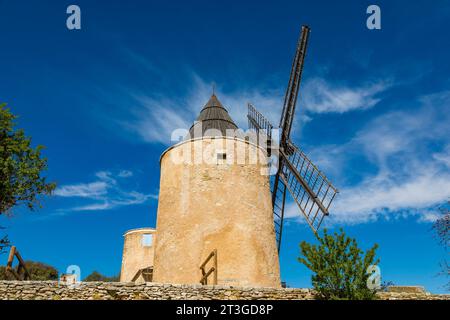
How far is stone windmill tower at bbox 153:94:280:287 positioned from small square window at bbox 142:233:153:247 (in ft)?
28.0

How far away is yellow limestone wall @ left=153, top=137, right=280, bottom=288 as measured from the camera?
12.1 meters

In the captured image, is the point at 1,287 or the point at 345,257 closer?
the point at 1,287

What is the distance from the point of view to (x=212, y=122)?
16.0 metres

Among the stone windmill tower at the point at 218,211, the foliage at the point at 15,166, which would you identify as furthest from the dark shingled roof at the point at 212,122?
the foliage at the point at 15,166

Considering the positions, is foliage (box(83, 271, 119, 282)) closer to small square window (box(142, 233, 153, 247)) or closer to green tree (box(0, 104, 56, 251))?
small square window (box(142, 233, 153, 247))

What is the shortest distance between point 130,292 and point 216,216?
181 inches

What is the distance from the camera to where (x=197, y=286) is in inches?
352

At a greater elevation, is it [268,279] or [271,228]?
[271,228]
